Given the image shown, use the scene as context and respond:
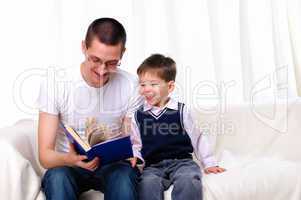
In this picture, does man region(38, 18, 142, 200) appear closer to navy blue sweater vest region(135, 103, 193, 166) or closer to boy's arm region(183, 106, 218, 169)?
navy blue sweater vest region(135, 103, 193, 166)

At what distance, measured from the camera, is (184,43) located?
284cm

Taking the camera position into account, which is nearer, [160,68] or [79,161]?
[79,161]

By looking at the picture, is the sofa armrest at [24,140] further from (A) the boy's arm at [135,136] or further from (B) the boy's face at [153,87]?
(B) the boy's face at [153,87]

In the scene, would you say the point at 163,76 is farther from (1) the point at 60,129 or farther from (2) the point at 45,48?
(2) the point at 45,48

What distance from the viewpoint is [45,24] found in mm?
2637

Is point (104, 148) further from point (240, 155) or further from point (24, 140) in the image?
point (240, 155)

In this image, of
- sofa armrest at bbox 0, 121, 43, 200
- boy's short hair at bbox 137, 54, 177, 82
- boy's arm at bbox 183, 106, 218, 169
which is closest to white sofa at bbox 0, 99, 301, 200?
sofa armrest at bbox 0, 121, 43, 200

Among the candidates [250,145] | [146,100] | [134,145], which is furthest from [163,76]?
[250,145]

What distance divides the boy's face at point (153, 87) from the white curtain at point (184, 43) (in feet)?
1.70

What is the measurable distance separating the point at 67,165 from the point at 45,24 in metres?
1.16

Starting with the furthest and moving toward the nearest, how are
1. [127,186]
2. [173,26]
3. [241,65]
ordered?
1. [241,65]
2. [173,26]
3. [127,186]

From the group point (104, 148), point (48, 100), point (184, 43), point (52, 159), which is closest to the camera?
point (104, 148)

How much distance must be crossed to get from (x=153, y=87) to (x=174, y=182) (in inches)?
17.2

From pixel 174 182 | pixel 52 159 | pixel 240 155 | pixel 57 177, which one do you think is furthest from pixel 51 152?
pixel 240 155
